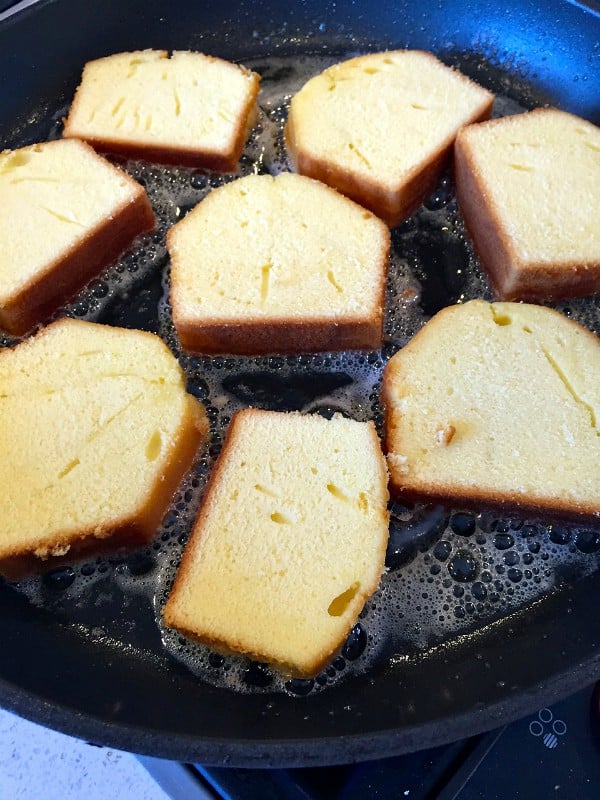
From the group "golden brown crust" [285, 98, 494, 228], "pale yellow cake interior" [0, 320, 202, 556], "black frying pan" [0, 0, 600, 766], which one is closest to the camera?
"black frying pan" [0, 0, 600, 766]

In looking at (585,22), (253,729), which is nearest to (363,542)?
(253,729)

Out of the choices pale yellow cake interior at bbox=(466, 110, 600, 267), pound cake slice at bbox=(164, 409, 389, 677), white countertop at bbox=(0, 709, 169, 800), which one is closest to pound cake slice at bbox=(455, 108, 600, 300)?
pale yellow cake interior at bbox=(466, 110, 600, 267)

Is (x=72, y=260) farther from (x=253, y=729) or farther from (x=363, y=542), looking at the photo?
(x=253, y=729)

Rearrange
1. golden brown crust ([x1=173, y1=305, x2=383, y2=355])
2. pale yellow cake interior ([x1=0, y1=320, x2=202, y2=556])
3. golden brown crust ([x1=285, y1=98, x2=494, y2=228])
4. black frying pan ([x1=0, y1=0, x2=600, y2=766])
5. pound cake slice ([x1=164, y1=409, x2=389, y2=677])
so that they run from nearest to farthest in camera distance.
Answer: black frying pan ([x1=0, y1=0, x2=600, y2=766]) < pound cake slice ([x1=164, y1=409, x2=389, y2=677]) < pale yellow cake interior ([x1=0, y1=320, x2=202, y2=556]) < golden brown crust ([x1=173, y1=305, x2=383, y2=355]) < golden brown crust ([x1=285, y1=98, x2=494, y2=228])

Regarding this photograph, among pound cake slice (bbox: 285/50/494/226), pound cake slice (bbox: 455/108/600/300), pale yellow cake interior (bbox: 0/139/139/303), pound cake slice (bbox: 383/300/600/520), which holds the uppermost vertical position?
pale yellow cake interior (bbox: 0/139/139/303)

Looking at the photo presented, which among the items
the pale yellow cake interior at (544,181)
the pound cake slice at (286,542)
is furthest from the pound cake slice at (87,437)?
the pale yellow cake interior at (544,181)

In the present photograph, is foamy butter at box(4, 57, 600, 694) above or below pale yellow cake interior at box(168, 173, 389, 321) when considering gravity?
below

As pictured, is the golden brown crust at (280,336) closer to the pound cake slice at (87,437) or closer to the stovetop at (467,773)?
the pound cake slice at (87,437)

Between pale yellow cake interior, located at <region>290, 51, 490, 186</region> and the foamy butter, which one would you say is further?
pale yellow cake interior, located at <region>290, 51, 490, 186</region>

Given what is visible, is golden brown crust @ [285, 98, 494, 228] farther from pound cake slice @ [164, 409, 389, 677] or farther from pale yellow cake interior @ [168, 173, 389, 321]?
pound cake slice @ [164, 409, 389, 677]
